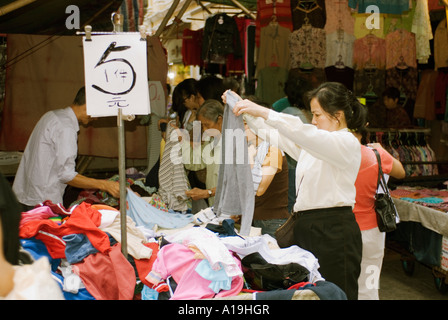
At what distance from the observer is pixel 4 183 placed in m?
1.29

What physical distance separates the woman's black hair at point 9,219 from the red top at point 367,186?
2219 mm

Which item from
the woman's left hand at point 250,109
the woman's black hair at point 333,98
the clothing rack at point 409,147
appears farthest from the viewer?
the clothing rack at point 409,147

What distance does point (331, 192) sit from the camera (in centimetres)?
250

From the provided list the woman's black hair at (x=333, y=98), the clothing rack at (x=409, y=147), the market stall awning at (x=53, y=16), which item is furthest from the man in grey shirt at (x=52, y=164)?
the clothing rack at (x=409, y=147)

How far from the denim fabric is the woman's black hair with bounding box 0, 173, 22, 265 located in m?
1.47

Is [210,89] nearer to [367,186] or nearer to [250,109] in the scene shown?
[367,186]

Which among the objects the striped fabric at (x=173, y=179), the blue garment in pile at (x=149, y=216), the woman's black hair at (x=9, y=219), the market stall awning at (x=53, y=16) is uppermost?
the market stall awning at (x=53, y=16)

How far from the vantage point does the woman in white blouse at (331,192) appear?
2422 mm

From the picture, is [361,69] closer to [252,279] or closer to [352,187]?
[352,187]

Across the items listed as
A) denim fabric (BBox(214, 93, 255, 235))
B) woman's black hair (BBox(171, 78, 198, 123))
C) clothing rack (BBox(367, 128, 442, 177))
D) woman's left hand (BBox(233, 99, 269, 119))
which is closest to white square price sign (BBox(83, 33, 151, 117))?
woman's left hand (BBox(233, 99, 269, 119))

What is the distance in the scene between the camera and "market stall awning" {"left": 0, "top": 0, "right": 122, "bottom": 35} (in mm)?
4158

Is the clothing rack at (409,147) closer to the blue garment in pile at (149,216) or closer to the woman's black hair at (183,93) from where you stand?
the woman's black hair at (183,93)
